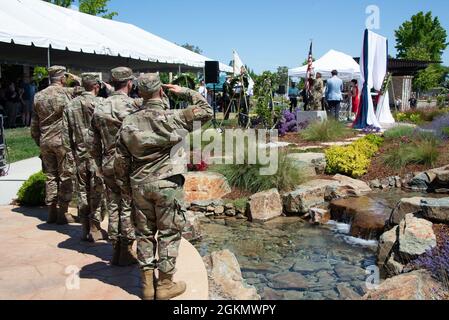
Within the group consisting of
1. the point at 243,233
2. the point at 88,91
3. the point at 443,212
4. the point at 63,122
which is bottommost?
the point at 243,233

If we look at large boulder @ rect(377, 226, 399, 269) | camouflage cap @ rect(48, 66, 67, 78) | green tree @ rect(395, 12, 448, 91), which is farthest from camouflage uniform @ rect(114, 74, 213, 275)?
green tree @ rect(395, 12, 448, 91)

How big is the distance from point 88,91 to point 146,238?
7.52 feet

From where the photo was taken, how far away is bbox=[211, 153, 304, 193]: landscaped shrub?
8734 mm

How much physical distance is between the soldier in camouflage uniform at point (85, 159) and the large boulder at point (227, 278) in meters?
1.28

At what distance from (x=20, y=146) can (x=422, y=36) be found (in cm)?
4265

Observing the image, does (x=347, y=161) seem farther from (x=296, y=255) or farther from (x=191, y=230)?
(x=191, y=230)

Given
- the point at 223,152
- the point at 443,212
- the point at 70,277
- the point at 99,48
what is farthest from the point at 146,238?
the point at 99,48

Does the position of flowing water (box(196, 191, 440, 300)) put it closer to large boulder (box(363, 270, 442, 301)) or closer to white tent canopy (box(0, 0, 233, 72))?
large boulder (box(363, 270, 442, 301))

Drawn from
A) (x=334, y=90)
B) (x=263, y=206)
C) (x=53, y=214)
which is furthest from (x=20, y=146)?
(x=334, y=90)

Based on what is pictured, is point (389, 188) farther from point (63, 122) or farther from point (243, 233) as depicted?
point (63, 122)

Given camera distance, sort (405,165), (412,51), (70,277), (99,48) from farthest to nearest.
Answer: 1. (412,51)
2. (99,48)
3. (405,165)
4. (70,277)

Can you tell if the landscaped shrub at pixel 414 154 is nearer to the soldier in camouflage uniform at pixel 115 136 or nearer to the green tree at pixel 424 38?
the soldier in camouflage uniform at pixel 115 136

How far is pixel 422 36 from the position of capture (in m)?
44.8

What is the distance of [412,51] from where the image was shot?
42.1m
